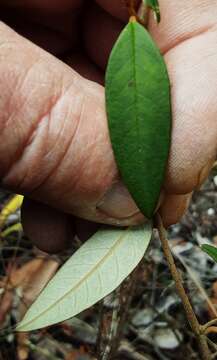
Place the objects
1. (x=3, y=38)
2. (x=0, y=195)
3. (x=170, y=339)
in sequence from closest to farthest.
Result: (x=3, y=38)
(x=170, y=339)
(x=0, y=195)

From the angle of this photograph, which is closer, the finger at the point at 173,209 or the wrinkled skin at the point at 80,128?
the wrinkled skin at the point at 80,128

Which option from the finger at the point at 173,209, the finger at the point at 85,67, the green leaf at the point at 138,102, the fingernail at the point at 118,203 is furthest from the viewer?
the finger at the point at 85,67

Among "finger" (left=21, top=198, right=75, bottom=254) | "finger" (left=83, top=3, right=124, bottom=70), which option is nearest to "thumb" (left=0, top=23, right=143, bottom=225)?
"finger" (left=21, top=198, right=75, bottom=254)

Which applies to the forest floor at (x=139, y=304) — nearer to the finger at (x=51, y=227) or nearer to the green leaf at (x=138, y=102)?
the finger at (x=51, y=227)

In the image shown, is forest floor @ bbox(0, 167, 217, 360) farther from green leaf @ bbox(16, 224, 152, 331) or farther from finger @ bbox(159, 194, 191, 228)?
green leaf @ bbox(16, 224, 152, 331)

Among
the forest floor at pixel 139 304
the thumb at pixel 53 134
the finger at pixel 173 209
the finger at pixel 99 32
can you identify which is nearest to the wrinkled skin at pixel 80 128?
the thumb at pixel 53 134

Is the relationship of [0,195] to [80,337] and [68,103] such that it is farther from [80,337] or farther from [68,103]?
[68,103]

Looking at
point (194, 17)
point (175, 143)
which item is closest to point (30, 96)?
point (175, 143)
